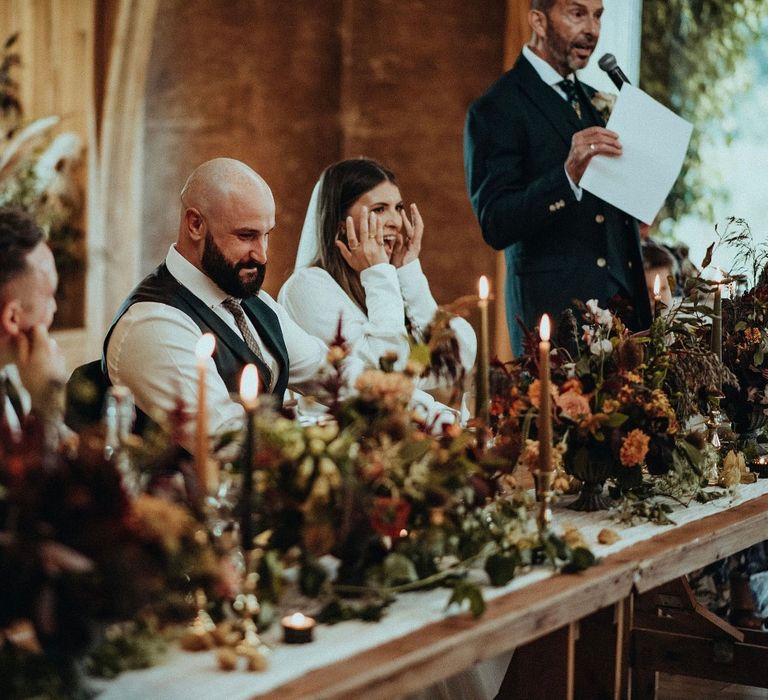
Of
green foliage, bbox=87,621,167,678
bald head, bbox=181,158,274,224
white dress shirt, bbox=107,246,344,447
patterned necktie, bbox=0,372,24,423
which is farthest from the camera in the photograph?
bald head, bbox=181,158,274,224

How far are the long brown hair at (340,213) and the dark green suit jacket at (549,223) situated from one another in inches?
15.4

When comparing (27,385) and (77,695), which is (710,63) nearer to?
(27,385)

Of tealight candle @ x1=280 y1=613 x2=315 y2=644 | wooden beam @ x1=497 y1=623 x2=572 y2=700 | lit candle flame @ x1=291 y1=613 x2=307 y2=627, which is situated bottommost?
wooden beam @ x1=497 y1=623 x2=572 y2=700

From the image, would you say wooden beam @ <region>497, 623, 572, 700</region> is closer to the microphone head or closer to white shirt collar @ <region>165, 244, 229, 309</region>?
white shirt collar @ <region>165, 244, 229, 309</region>

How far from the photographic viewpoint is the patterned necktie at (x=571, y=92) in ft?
13.2

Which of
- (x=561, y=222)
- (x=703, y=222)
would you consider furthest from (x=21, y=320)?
(x=703, y=222)

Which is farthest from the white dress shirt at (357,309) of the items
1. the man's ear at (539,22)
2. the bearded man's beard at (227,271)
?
the man's ear at (539,22)

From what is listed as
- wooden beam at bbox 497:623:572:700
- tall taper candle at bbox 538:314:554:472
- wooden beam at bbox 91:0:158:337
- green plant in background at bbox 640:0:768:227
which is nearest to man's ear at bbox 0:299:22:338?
Answer: tall taper candle at bbox 538:314:554:472

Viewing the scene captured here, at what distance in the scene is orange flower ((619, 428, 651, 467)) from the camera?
236 centimetres

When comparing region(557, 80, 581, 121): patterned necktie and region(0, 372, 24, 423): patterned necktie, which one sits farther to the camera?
region(557, 80, 581, 121): patterned necktie

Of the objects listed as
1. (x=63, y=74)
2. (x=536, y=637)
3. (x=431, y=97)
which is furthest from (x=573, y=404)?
(x=63, y=74)

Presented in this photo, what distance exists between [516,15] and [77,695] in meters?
5.17

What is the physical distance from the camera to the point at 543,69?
4.01 meters

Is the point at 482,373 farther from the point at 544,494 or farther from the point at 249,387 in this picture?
the point at 249,387
